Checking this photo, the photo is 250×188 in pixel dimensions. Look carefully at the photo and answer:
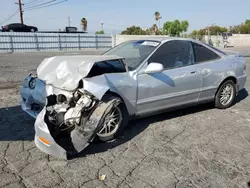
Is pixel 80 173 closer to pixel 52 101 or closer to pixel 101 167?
pixel 101 167

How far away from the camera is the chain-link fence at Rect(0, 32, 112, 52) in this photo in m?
23.7

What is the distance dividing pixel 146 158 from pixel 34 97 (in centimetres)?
202

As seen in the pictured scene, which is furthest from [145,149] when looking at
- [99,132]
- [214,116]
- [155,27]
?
[155,27]

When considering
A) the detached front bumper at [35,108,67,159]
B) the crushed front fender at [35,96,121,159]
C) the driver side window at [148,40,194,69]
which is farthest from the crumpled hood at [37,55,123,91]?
the driver side window at [148,40,194,69]

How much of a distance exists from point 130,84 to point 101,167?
140 centimetres

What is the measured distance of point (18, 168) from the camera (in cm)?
306

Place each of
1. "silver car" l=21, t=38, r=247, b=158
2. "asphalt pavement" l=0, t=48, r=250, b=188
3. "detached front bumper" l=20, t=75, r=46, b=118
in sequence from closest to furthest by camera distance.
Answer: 1. "asphalt pavement" l=0, t=48, r=250, b=188
2. "silver car" l=21, t=38, r=247, b=158
3. "detached front bumper" l=20, t=75, r=46, b=118

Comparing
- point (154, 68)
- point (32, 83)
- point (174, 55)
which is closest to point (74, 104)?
point (32, 83)

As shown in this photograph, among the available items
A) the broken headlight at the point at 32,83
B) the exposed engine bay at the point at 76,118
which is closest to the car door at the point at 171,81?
the exposed engine bay at the point at 76,118

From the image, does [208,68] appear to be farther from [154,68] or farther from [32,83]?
[32,83]

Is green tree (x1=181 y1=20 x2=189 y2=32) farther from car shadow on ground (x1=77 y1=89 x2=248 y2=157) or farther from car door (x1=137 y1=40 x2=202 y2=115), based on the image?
car door (x1=137 y1=40 x2=202 y2=115)

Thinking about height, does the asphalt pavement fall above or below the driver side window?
below

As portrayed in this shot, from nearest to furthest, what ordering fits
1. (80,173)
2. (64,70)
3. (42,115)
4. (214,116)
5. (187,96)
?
(80,173) < (42,115) < (64,70) < (187,96) < (214,116)

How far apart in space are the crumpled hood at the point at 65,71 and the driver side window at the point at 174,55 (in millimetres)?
851
